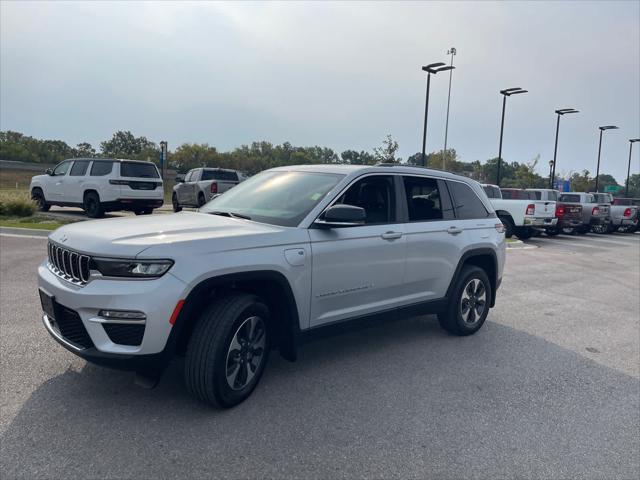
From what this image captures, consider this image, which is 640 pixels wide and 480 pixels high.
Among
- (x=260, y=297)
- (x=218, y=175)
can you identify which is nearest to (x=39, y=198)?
(x=218, y=175)

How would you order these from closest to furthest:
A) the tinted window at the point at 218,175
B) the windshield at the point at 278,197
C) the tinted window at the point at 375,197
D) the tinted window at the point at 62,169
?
the windshield at the point at 278,197 → the tinted window at the point at 375,197 → the tinted window at the point at 62,169 → the tinted window at the point at 218,175

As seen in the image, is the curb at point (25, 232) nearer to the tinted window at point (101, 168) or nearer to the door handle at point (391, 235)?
the tinted window at point (101, 168)

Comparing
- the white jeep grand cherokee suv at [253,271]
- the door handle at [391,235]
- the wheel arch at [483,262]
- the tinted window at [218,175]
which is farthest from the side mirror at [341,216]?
the tinted window at [218,175]

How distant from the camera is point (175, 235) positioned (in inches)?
139

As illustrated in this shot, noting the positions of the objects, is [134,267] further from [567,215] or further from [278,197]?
[567,215]

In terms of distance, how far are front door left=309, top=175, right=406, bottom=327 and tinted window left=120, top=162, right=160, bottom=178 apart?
498 inches

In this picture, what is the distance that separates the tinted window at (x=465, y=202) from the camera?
571 cm

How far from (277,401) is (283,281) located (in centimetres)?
90

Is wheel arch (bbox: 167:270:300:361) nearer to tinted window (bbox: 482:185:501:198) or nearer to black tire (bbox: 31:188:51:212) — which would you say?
tinted window (bbox: 482:185:501:198)

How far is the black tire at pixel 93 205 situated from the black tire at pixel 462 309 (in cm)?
1291

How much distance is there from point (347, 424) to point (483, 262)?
3248 mm

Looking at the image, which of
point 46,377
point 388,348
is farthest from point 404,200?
point 46,377

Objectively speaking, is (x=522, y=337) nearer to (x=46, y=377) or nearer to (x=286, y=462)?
(x=286, y=462)

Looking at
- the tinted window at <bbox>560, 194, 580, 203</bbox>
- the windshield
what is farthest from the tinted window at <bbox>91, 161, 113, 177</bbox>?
the tinted window at <bbox>560, 194, 580, 203</bbox>
